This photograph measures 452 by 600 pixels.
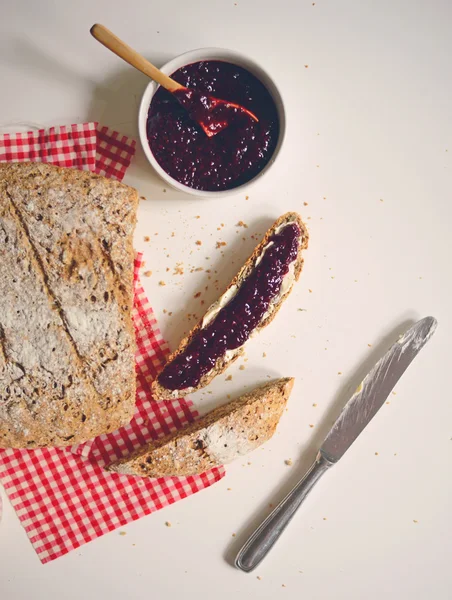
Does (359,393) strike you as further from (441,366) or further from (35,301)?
(35,301)

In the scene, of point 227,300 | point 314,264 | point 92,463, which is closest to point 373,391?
point 314,264

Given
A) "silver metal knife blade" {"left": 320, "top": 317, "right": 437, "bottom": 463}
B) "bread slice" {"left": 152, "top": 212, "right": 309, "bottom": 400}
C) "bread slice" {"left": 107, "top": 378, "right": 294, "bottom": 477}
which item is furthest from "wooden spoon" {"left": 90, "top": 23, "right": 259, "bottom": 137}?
"silver metal knife blade" {"left": 320, "top": 317, "right": 437, "bottom": 463}

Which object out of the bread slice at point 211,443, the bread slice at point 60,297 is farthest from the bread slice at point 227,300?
the bread slice at point 60,297

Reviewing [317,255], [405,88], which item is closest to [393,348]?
[317,255]

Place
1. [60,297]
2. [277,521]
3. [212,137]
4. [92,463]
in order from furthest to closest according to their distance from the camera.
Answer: [277,521], [92,463], [212,137], [60,297]

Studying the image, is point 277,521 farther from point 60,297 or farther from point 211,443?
point 60,297

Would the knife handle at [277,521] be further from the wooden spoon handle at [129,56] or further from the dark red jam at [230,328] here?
the wooden spoon handle at [129,56]

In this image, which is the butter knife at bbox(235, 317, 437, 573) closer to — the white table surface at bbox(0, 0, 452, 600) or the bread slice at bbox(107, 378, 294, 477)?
the white table surface at bbox(0, 0, 452, 600)
